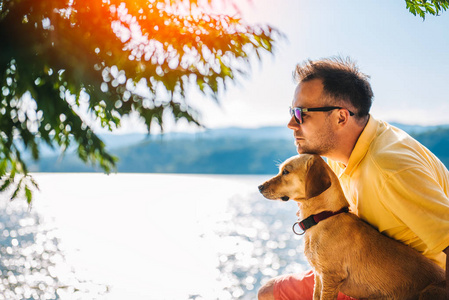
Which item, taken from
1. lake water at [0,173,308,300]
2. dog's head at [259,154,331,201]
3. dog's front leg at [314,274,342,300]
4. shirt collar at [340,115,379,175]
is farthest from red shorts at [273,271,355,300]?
lake water at [0,173,308,300]

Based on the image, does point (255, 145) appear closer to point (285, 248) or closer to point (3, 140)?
point (285, 248)

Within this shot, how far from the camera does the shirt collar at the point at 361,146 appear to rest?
9.30 feet

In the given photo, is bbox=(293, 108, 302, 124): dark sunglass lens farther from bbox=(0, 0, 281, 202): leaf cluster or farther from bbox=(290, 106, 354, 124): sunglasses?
bbox=(0, 0, 281, 202): leaf cluster

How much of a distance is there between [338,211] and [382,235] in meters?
0.36

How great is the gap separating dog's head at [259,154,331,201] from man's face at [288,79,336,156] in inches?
4.5

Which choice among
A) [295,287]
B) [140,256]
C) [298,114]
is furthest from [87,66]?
[140,256]

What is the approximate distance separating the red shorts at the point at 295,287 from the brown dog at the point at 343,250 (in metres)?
0.36

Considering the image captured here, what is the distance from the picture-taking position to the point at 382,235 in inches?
107

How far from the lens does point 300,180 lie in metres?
3.25

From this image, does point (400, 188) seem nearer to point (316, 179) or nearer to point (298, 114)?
point (316, 179)

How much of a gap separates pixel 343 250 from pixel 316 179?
545 mm

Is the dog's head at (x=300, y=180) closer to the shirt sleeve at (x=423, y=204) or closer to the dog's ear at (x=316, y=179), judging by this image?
the dog's ear at (x=316, y=179)

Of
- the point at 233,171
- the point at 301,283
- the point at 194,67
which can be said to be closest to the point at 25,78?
the point at 194,67

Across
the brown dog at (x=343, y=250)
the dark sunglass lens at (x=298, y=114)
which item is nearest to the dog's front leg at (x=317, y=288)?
the brown dog at (x=343, y=250)
